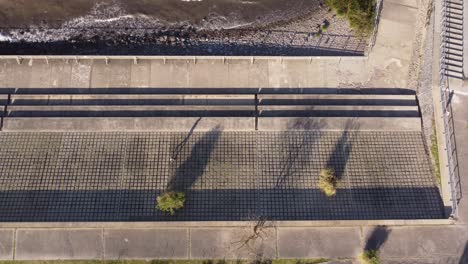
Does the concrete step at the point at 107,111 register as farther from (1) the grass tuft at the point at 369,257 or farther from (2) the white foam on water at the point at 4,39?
(1) the grass tuft at the point at 369,257

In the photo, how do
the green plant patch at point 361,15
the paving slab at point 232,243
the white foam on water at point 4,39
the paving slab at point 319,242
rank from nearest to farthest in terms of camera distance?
the paving slab at point 232,243
the paving slab at point 319,242
the green plant patch at point 361,15
the white foam on water at point 4,39

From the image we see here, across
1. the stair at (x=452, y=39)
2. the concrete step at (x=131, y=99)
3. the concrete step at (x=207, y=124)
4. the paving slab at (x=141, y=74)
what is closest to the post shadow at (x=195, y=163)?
the concrete step at (x=207, y=124)

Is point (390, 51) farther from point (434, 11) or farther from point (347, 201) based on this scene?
point (347, 201)

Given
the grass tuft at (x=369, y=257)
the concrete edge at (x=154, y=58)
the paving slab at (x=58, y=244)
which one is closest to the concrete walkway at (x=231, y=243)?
the paving slab at (x=58, y=244)

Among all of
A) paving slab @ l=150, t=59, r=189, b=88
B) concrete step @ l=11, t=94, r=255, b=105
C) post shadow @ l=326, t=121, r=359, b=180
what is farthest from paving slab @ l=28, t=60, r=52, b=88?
post shadow @ l=326, t=121, r=359, b=180

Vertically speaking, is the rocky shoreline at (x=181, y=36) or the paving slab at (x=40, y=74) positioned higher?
the rocky shoreline at (x=181, y=36)

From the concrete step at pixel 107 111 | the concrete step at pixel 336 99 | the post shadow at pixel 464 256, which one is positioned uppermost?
the concrete step at pixel 336 99

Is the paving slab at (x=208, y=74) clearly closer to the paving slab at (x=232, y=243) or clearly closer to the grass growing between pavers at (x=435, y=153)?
the paving slab at (x=232, y=243)

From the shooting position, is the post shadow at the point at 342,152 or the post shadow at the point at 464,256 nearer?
the post shadow at the point at 464,256

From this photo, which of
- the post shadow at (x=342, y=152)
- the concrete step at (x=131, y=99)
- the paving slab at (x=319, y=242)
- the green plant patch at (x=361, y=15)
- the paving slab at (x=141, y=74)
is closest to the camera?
the paving slab at (x=319, y=242)
